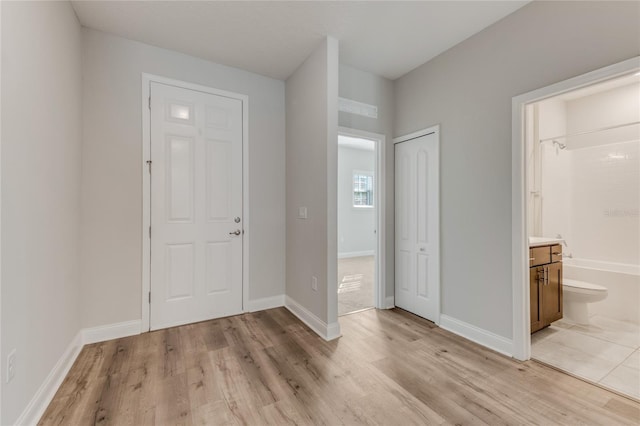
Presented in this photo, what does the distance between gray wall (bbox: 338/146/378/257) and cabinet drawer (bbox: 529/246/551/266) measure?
4.18 metres

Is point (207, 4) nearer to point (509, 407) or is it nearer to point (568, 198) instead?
point (509, 407)

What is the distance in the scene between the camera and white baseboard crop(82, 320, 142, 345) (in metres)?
2.46

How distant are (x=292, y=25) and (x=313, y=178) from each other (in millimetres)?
1377

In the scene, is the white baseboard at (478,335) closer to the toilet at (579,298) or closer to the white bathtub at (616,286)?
the toilet at (579,298)

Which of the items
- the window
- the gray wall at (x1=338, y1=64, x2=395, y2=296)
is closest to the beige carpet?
the gray wall at (x1=338, y1=64, x2=395, y2=296)

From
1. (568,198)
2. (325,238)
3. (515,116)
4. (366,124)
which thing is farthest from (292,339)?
(568,198)

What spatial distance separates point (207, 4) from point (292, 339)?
2.94 meters

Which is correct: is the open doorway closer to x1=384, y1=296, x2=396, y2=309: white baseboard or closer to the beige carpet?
the beige carpet

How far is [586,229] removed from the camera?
3.52 m

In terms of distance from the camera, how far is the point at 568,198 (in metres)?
3.71

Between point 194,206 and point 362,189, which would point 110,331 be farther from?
point 362,189

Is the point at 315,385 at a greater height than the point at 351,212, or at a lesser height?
lesser

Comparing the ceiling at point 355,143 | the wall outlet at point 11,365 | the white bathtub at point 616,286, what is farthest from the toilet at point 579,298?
the ceiling at point 355,143

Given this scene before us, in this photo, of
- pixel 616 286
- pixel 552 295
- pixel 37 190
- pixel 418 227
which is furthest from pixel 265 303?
pixel 616 286
